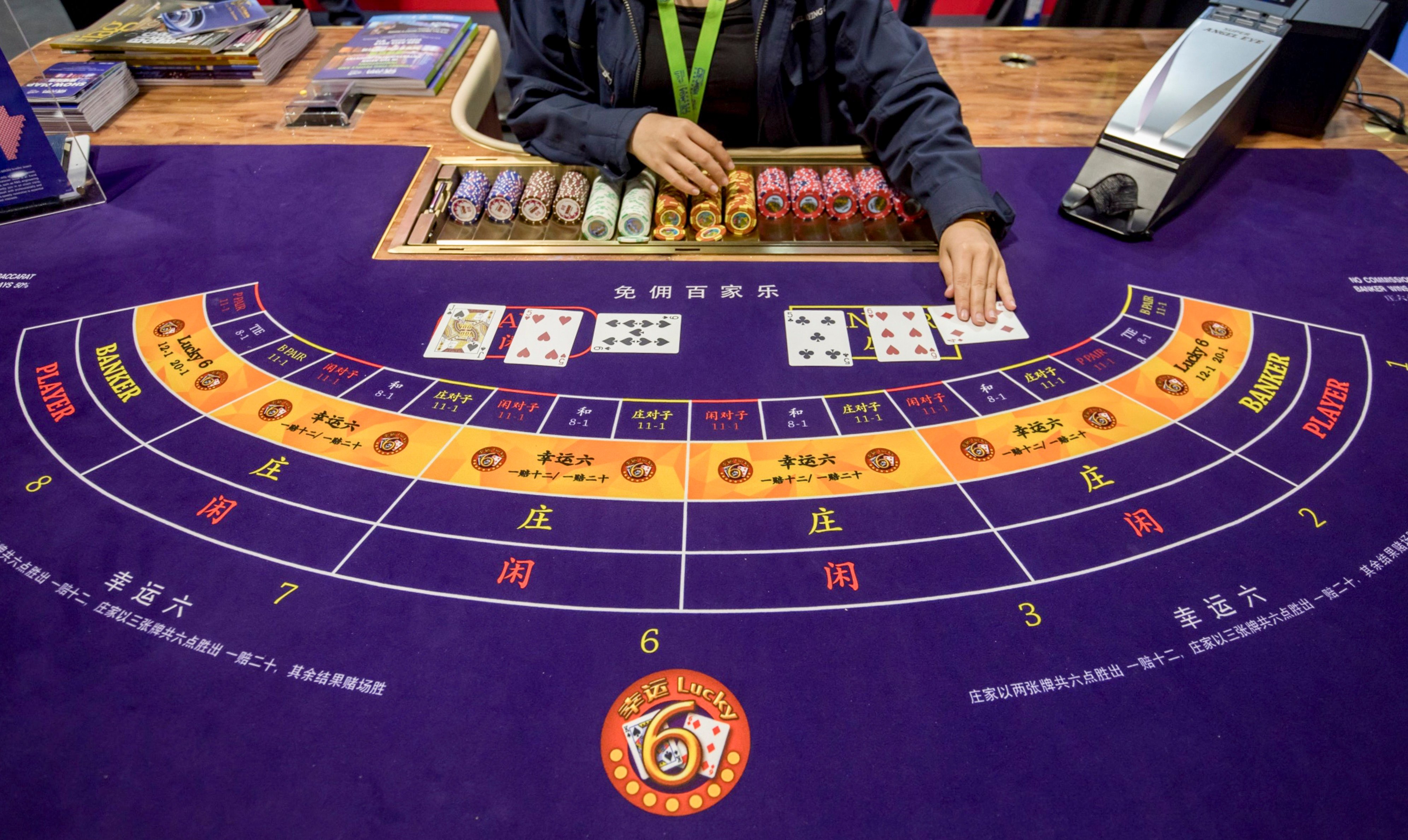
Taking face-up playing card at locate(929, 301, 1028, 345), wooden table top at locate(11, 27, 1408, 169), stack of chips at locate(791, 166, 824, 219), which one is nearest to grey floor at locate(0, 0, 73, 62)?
wooden table top at locate(11, 27, 1408, 169)

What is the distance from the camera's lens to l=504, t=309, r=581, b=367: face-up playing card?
60.1 inches

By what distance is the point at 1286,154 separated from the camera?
216 centimetres

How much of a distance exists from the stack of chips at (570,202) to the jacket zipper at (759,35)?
56cm

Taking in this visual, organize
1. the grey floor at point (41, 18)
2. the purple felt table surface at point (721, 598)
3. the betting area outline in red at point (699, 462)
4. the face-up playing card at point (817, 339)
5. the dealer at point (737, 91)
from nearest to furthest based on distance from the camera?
the purple felt table surface at point (721, 598) < the betting area outline in red at point (699, 462) < the face-up playing card at point (817, 339) < the dealer at point (737, 91) < the grey floor at point (41, 18)

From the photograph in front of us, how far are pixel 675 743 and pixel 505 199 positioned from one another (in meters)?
1.36

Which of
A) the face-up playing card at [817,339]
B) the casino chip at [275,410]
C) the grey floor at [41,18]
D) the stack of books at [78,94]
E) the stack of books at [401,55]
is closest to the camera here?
the casino chip at [275,410]

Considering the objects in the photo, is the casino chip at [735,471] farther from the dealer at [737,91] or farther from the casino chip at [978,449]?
the dealer at [737,91]

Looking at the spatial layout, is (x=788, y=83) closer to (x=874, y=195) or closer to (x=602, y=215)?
(x=874, y=195)

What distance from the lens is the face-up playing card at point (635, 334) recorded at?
1.55 meters

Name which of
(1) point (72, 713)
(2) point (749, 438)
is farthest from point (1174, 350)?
(1) point (72, 713)

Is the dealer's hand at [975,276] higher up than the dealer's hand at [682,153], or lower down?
lower down

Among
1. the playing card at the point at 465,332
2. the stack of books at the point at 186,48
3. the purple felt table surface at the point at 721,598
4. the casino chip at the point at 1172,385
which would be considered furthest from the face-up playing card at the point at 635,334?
the stack of books at the point at 186,48

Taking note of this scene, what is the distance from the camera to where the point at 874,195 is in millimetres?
1898

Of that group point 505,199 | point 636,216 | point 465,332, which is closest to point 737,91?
point 636,216
